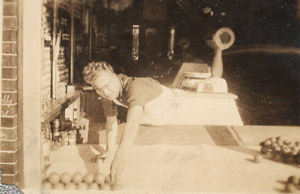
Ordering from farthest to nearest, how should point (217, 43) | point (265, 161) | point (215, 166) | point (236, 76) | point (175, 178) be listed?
point (236, 76), point (217, 43), point (265, 161), point (215, 166), point (175, 178)

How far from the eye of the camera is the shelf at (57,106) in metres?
2.93

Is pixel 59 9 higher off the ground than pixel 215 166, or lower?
higher

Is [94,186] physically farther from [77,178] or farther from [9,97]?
[9,97]

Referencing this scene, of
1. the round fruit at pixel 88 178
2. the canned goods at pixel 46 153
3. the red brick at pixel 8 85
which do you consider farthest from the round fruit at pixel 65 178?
the red brick at pixel 8 85

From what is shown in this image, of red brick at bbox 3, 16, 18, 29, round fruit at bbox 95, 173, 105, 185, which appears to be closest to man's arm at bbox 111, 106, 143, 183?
round fruit at bbox 95, 173, 105, 185

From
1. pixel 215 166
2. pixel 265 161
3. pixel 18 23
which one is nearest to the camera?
pixel 18 23

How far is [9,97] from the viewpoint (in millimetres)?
2621

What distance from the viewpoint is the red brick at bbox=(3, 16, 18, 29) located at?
253 centimetres

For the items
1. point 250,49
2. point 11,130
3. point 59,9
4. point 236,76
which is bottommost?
point 11,130

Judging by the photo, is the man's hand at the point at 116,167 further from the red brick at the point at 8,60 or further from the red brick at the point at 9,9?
the red brick at the point at 9,9

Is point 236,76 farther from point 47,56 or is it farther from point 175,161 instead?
point 47,56

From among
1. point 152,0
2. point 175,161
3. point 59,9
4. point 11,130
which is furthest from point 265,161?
point 59,9

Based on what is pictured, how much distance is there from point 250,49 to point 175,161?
1529 millimetres

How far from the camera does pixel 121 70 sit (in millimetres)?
3475
